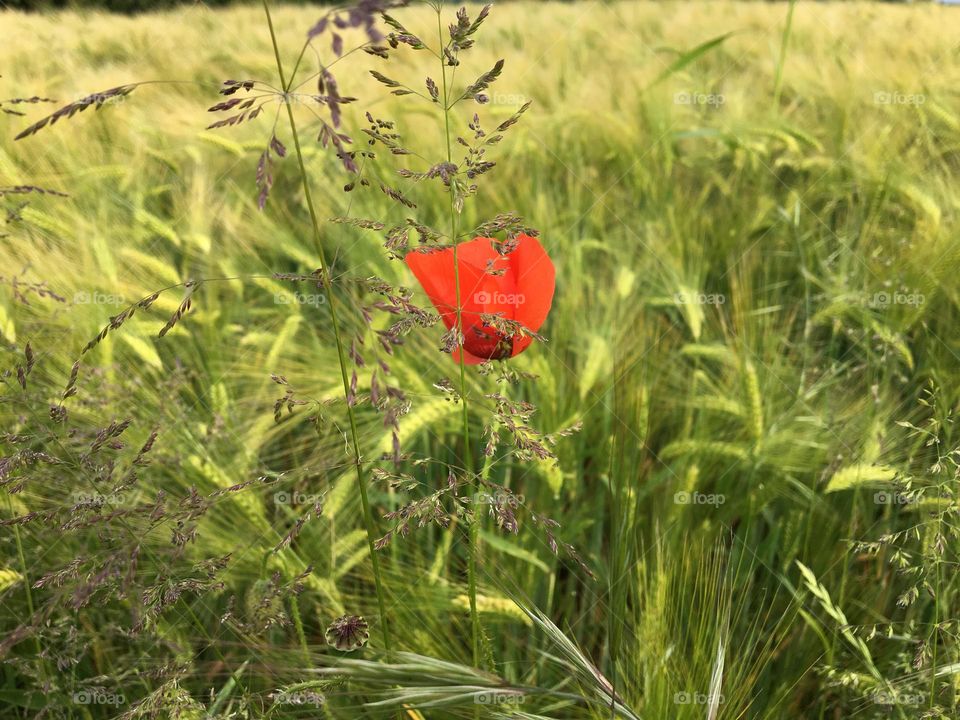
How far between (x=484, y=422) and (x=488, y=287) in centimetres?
35

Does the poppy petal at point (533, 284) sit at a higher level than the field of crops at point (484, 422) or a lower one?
higher

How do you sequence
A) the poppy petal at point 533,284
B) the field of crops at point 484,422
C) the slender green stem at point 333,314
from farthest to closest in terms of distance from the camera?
the poppy petal at point 533,284 → the field of crops at point 484,422 → the slender green stem at point 333,314

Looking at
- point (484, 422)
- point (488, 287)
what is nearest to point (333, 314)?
point (488, 287)

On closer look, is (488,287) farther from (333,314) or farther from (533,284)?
(333,314)

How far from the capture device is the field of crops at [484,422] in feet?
2.16

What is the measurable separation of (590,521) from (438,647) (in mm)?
293

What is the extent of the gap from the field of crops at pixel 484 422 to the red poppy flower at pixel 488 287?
0.06ft

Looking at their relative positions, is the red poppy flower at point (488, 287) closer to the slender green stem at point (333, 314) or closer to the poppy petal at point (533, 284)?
the poppy petal at point (533, 284)

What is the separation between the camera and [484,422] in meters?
1.08

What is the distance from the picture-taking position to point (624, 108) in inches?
84.8

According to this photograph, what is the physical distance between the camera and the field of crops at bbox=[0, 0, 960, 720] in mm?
660

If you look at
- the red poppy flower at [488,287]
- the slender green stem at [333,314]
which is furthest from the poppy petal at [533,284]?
the slender green stem at [333,314]

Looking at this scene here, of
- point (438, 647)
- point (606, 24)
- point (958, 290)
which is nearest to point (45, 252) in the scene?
point (438, 647)

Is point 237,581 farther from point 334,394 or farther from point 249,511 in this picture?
point 334,394
